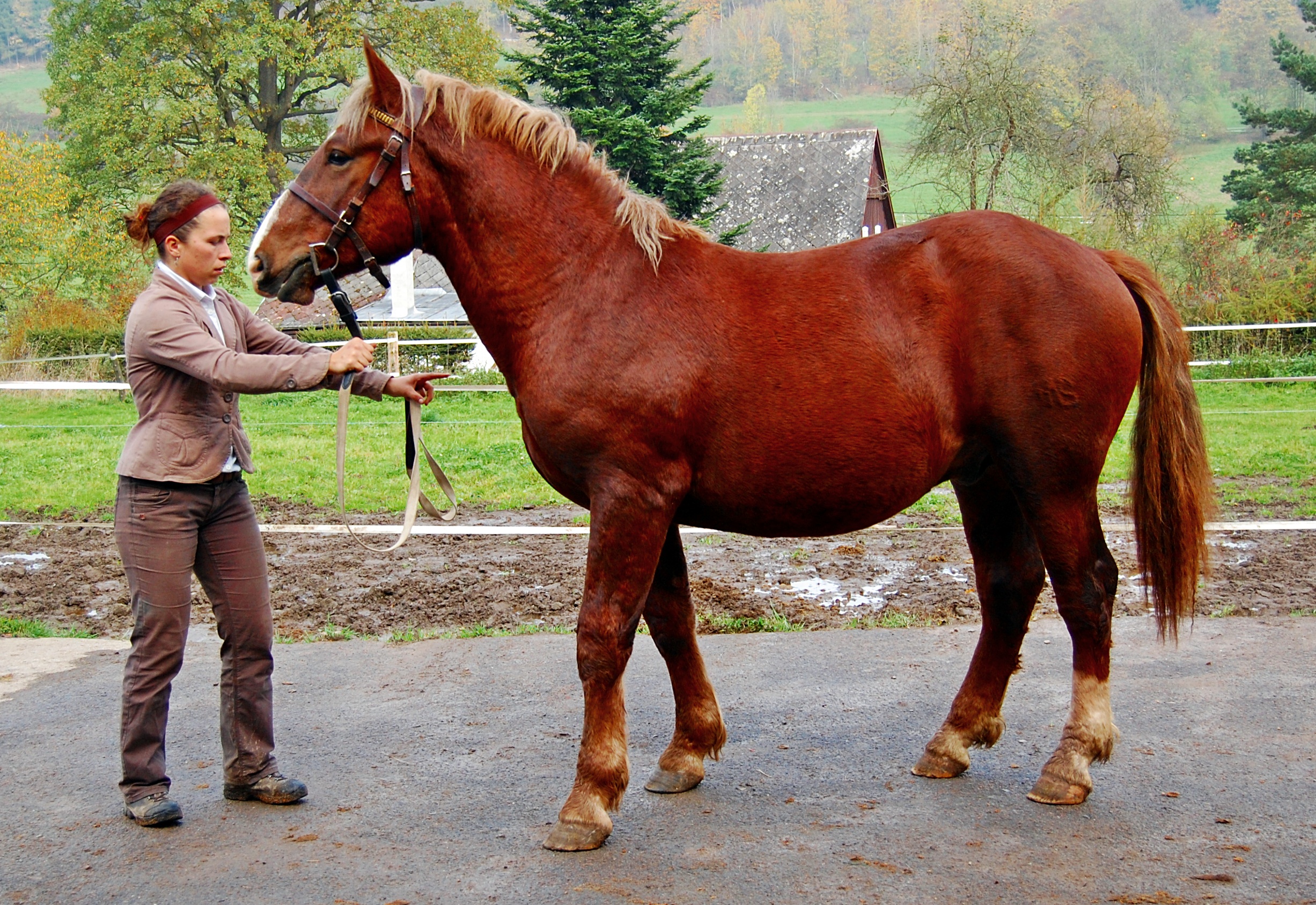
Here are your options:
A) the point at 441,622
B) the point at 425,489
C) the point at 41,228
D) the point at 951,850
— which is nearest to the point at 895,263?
the point at 951,850

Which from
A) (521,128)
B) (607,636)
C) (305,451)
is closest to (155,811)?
(607,636)

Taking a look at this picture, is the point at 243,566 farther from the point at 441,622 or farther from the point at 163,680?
the point at 441,622

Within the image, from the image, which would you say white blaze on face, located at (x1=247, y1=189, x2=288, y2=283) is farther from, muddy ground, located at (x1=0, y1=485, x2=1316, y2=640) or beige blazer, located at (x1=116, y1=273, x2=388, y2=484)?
muddy ground, located at (x1=0, y1=485, x2=1316, y2=640)

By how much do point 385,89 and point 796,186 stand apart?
29415 mm

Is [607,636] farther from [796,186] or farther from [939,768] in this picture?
[796,186]

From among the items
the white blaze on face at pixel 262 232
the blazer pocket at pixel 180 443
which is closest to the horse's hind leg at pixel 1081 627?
the white blaze on face at pixel 262 232

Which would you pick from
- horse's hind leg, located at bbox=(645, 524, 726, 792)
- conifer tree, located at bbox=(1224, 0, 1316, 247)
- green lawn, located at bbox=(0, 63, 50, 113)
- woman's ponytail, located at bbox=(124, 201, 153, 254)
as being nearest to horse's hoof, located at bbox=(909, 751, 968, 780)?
horse's hind leg, located at bbox=(645, 524, 726, 792)

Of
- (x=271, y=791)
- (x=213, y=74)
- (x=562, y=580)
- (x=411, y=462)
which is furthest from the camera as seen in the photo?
(x=213, y=74)

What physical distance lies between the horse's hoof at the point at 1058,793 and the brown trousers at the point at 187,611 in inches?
103

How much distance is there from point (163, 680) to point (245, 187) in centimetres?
2615

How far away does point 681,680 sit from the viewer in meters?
3.69

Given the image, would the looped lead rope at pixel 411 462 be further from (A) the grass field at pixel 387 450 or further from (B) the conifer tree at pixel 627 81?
(B) the conifer tree at pixel 627 81

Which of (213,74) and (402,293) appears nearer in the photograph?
(402,293)

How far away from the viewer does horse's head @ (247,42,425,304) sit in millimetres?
3186
